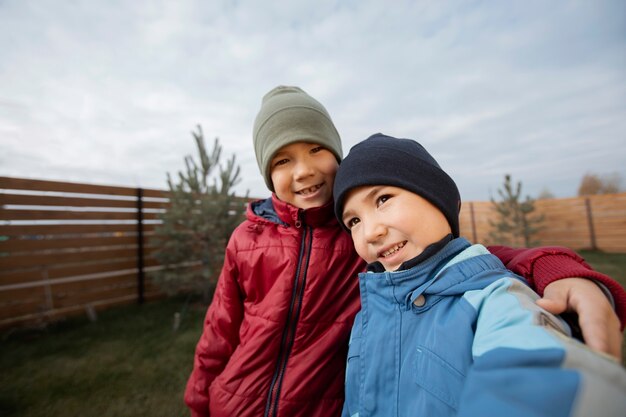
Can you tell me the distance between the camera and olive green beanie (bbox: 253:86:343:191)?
1252mm

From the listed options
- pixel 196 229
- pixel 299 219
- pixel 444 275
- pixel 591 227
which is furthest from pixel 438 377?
pixel 591 227

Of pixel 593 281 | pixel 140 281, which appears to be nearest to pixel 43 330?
pixel 140 281

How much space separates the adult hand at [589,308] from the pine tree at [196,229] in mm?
4551

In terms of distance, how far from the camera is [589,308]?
58cm

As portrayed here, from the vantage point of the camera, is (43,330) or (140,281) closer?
(43,330)

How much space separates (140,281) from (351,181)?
5418mm

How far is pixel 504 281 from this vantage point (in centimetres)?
63

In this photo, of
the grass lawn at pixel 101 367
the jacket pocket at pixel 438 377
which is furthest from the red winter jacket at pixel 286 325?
the grass lawn at pixel 101 367

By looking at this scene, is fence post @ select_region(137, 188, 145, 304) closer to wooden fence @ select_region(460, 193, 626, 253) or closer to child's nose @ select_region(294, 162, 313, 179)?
child's nose @ select_region(294, 162, 313, 179)

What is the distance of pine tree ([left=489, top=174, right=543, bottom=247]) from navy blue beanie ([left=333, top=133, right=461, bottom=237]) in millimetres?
10458

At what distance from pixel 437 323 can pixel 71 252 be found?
18.3 ft

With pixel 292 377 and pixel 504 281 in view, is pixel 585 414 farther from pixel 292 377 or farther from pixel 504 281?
pixel 292 377

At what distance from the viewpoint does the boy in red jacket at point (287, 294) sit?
1134 millimetres

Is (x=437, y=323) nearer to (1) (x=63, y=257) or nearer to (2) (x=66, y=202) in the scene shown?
(1) (x=63, y=257)
